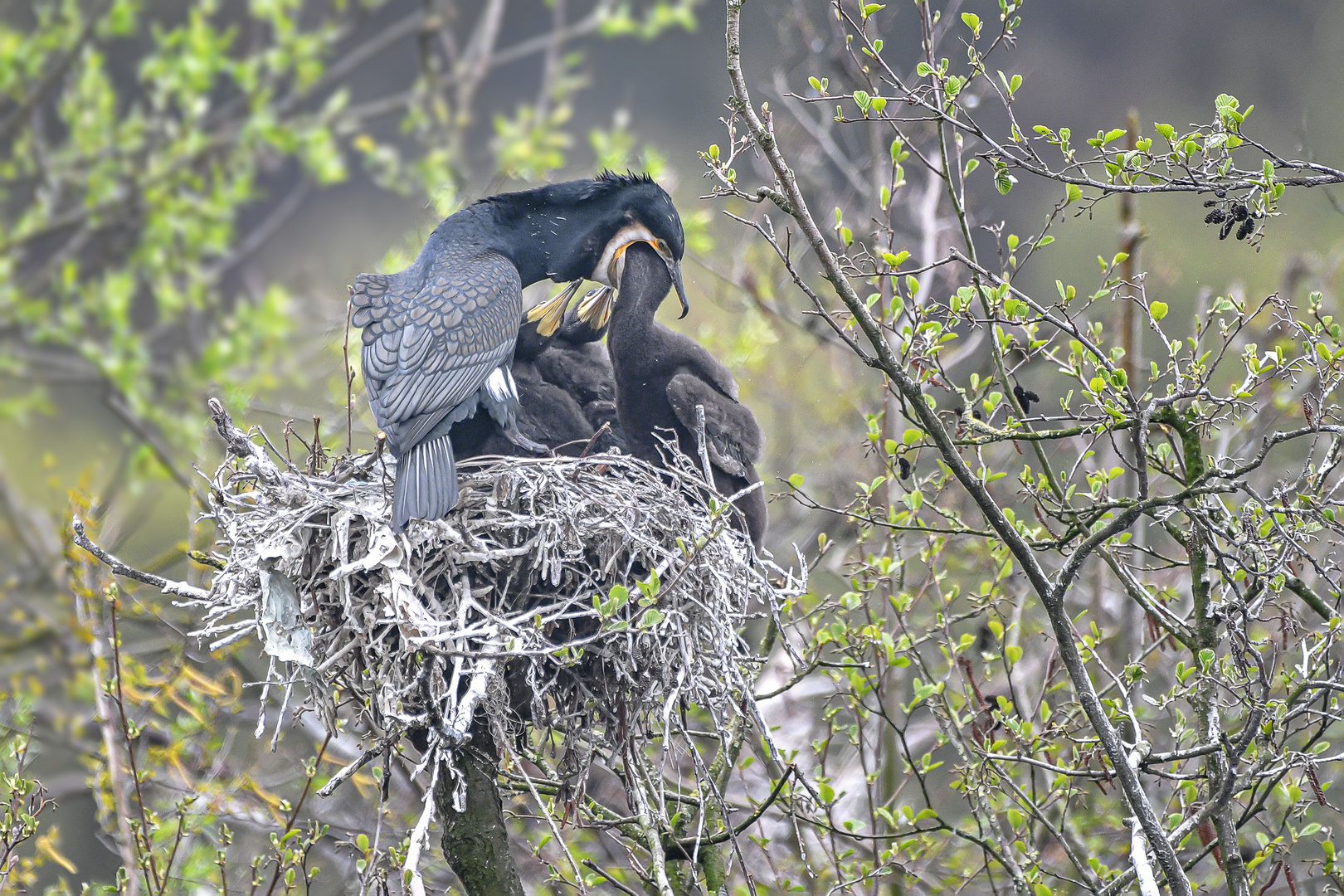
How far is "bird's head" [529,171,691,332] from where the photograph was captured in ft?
12.2

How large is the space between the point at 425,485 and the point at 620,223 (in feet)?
3.77

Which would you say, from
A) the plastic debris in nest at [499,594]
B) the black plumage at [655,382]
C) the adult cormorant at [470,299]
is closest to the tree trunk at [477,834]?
the plastic debris in nest at [499,594]

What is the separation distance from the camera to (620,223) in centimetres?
373

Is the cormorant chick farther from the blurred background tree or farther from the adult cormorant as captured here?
the blurred background tree

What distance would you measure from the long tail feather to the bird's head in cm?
88

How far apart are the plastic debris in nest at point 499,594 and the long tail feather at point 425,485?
0.07m

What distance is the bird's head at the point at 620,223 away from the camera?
12.2 ft

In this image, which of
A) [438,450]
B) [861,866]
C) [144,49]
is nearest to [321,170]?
[438,450]

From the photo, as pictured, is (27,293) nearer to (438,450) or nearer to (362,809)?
(362,809)

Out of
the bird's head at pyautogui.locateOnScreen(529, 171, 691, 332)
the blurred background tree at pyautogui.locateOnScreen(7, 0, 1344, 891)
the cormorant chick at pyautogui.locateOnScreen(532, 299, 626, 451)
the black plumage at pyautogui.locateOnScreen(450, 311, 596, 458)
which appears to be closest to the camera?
the black plumage at pyautogui.locateOnScreen(450, 311, 596, 458)

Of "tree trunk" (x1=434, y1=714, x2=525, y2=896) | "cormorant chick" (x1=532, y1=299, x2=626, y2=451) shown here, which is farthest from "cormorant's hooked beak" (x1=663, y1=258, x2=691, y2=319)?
"tree trunk" (x1=434, y1=714, x2=525, y2=896)

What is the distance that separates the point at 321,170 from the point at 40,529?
2.50 meters

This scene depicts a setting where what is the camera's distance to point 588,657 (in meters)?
3.14

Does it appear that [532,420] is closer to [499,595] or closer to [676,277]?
[676,277]
